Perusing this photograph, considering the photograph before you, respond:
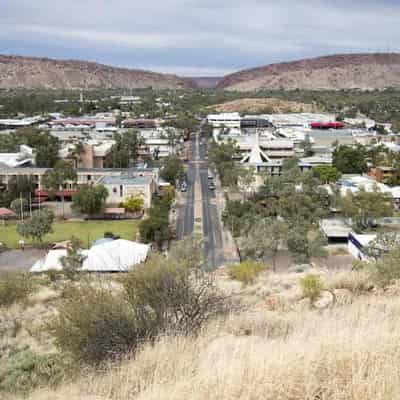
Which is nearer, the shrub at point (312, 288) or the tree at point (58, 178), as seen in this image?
the shrub at point (312, 288)

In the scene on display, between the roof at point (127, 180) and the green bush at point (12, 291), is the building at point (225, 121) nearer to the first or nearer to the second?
the roof at point (127, 180)

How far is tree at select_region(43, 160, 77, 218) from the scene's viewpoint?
40.8 meters

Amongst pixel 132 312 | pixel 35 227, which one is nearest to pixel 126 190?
pixel 35 227

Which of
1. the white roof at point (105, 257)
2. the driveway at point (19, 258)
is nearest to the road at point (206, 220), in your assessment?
the white roof at point (105, 257)

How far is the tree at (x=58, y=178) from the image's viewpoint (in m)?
40.8

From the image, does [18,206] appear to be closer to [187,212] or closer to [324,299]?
[187,212]

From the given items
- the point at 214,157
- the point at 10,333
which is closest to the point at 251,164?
the point at 214,157

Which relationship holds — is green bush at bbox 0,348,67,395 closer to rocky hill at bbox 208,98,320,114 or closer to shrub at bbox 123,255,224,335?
shrub at bbox 123,255,224,335

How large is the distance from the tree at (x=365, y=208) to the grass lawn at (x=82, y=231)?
12.2 meters

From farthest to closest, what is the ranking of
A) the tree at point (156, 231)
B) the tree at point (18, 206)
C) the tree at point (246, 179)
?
the tree at point (246, 179)
the tree at point (18, 206)
the tree at point (156, 231)

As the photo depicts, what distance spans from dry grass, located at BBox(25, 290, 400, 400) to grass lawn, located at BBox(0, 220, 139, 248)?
24657mm

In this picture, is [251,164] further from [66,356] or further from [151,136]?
[66,356]

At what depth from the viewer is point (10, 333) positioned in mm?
10969

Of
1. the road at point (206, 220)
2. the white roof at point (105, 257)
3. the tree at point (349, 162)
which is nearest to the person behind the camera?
the white roof at point (105, 257)
